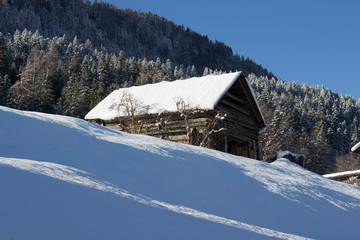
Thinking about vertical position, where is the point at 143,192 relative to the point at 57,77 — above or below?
below

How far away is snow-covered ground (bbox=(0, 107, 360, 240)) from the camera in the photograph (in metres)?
3.63

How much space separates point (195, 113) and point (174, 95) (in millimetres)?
1975

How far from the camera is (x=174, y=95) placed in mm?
19000

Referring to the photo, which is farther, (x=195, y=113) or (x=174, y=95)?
(x=174, y=95)

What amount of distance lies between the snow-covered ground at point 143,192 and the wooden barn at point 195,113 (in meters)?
7.86

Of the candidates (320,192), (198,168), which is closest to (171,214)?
(198,168)

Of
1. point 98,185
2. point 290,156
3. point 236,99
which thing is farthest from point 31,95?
point 98,185

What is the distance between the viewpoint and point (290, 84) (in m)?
157

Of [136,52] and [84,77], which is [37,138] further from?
[136,52]

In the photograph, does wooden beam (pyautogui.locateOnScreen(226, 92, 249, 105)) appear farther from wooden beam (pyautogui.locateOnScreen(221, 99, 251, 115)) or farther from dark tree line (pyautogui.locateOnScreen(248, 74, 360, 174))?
dark tree line (pyautogui.locateOnScreen(248, 74, 360, 174))

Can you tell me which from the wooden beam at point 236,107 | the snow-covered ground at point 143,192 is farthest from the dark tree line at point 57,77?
the snow-covered ground at point 143,192

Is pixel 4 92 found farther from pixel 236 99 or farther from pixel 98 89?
pixel 236 99

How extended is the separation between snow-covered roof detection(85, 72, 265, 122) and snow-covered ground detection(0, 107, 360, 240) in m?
8.24

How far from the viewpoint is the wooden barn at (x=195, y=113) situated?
1731 cm
